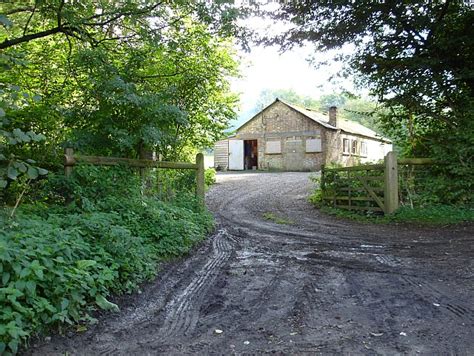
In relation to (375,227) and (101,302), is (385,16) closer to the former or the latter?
(375,227)

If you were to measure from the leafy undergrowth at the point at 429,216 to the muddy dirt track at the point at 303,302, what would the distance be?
1.48 meters

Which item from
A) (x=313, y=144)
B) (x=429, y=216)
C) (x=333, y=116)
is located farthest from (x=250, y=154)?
(x=429, y=216)

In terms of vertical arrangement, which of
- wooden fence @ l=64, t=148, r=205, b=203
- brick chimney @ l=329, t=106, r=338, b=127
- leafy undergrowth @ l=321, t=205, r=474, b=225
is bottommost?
leafy undergrowth @ l=321, t=205, r=474, b=225

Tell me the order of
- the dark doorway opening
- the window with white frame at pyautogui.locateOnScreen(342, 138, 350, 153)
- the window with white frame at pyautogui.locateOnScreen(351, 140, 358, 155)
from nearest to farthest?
the window with white frame at pyautogui.locateOnScreen(342, 138, 350, 153) < the window with white frame at pyautogui.locateOnScreen(351, 140, 358, 155) < the dark doorway opening

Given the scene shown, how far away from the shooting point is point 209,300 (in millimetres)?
4031

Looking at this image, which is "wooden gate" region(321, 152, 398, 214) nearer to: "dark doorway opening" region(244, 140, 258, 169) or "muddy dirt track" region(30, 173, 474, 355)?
"muddy dirt track" region(30, 173, 474, 355)

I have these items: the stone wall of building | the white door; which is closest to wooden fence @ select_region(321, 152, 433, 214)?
the stone wall of building

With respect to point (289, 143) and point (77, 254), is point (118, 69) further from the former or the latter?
point (289, 143)

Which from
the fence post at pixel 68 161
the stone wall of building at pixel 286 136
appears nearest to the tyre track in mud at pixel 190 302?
the fence post at pixel 68 161

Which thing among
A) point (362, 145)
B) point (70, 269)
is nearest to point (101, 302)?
point (70, 269)

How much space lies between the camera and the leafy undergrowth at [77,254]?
287 cm

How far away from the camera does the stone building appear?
2791cm

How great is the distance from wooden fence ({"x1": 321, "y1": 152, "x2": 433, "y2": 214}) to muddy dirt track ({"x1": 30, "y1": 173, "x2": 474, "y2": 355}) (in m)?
2.57

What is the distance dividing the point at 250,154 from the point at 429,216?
2353cm
